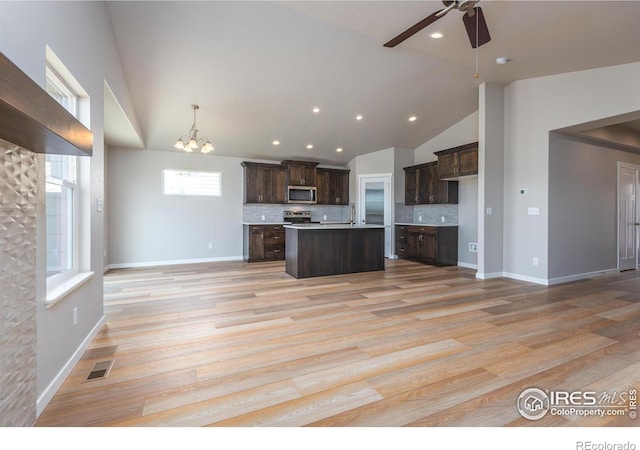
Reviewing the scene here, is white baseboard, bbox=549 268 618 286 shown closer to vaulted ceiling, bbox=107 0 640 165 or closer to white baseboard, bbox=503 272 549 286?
white baseboard, bbox=503 272 549 286

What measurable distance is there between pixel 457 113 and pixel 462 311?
4456 mm

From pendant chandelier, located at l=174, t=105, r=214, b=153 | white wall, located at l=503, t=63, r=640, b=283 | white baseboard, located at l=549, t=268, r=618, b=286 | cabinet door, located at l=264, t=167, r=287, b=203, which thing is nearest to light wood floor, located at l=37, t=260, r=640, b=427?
white baseboard, located at l=549, t=268, r=618, b=286

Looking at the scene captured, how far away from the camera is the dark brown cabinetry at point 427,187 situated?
638 cm

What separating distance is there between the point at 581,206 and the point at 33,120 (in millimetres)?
6688

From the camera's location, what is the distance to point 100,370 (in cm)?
208

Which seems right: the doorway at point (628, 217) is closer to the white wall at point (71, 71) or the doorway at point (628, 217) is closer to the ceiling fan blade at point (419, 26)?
the ceiling fan blade at point (419, 26)

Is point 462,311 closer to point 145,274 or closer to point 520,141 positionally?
point 520,141

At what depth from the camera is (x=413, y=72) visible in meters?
4.55

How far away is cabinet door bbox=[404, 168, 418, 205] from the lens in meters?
7.08

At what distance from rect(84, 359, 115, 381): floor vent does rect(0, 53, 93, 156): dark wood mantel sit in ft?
4.92

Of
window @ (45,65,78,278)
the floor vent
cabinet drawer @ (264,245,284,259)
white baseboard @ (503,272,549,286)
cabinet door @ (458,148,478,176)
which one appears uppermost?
cabinet door @ (458,148,478,176)

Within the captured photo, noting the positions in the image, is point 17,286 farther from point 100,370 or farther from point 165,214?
point 165,214

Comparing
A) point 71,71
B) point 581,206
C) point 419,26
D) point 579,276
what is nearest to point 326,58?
point 419,26

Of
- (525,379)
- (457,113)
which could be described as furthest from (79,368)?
(457,113)
